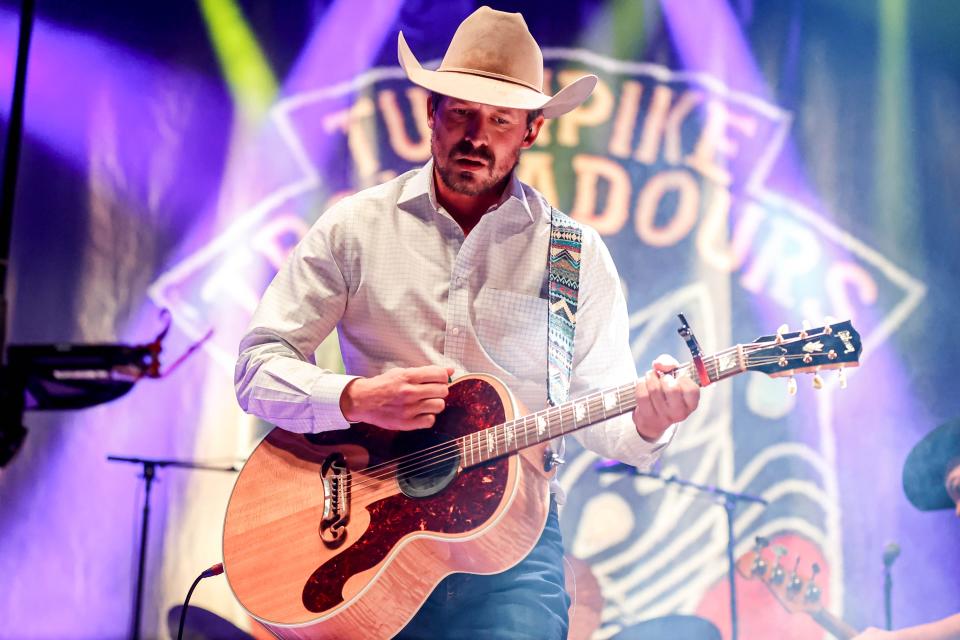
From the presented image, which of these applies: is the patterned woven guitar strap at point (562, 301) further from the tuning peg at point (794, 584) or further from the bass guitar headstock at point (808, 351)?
the tuning peg at point (794, 584)

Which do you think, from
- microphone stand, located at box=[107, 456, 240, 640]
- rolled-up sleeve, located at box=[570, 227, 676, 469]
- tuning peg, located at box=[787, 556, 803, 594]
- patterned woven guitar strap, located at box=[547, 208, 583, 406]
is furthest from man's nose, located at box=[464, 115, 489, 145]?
tuning peg, located at box=[787, 556, 803, 594]

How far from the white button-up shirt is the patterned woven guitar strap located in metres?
0.03

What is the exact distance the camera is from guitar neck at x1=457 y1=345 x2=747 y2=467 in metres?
2.43

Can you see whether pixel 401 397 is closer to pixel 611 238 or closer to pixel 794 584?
pixel 611 238

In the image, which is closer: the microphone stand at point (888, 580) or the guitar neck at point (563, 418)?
the guitar neck at point (563, 418)

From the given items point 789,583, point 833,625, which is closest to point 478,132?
point 789,583

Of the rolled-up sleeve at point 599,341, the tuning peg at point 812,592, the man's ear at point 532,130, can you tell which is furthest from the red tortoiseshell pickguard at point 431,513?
the tuning peg at point 812,592

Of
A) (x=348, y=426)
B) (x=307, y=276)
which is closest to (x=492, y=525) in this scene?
(x=348, y=426)

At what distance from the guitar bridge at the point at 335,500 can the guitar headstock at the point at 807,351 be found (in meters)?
1.13

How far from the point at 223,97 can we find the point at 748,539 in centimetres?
407

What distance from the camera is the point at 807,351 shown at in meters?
2.38

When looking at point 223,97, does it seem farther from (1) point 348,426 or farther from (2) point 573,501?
(1) point 348,426

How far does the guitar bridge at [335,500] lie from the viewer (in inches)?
95.6

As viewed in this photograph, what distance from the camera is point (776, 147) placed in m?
5.52
